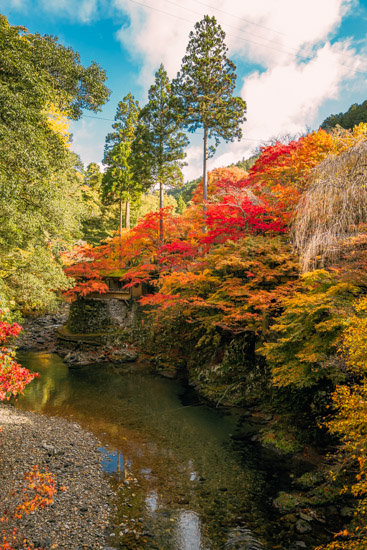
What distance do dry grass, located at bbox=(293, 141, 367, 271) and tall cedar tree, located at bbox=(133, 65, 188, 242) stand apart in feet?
42.7

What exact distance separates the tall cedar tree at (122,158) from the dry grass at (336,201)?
1779 cm

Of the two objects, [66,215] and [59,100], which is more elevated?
[59,100]

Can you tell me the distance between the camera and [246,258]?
9727 mm

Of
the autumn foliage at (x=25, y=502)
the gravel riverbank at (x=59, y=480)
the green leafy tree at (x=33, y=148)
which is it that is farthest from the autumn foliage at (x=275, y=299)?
the green leafy tree at (x=33, y=148)

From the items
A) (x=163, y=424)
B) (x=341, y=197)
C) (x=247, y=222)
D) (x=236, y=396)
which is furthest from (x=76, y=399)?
(x=341, y=197)

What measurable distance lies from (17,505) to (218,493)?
3.80 metres

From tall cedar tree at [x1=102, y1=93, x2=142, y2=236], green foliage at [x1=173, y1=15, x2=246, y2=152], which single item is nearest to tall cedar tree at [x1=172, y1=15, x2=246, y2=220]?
green foliage at [x1=173, y1=15, x2=246, y2=152]

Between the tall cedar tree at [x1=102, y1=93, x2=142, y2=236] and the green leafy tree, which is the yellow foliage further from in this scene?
the tall cedar tree at [x1=102, y1=93, x2=142, y2=236]

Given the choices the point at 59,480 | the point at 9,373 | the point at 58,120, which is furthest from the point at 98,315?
the point at 9,373

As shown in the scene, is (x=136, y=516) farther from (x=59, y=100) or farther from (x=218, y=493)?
(x=59, y=100)

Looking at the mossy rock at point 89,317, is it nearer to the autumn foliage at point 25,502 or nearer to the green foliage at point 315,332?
the autumn foliage at point 25,502

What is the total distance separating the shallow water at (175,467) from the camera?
5.12 meters

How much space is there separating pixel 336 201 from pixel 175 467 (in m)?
7.17

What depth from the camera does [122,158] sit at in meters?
23.0
